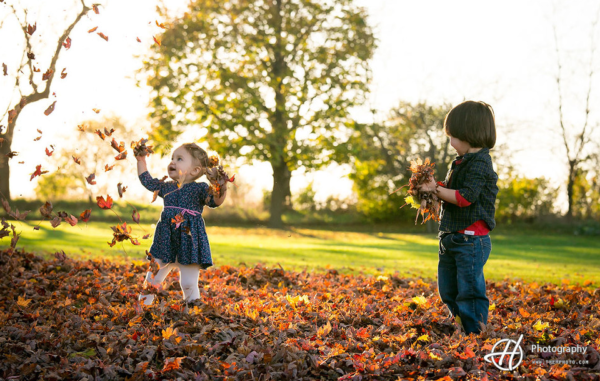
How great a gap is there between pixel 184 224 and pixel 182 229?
0.07 m

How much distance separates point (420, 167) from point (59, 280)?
175 inches

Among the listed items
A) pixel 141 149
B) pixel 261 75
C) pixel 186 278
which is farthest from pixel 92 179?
pixel 261 75

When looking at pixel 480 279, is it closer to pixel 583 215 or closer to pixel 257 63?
pixel 257 63

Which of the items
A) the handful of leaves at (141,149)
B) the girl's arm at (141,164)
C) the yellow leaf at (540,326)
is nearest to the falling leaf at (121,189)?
the handful of leaves at (141,149)

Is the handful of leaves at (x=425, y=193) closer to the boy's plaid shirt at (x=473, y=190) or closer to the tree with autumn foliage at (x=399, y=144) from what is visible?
the boy's plaid shirt at (x=473, y=190)

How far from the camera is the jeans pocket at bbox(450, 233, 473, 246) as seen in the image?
178 inches

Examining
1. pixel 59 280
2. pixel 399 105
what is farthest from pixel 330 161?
pixel 59 280

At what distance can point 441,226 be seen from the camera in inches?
186

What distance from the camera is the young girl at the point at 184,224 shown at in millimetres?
5254

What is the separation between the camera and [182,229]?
5281 mm

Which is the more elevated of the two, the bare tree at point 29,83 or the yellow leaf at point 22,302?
the bare tree at point 29,83

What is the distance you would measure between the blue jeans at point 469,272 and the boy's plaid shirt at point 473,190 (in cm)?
12

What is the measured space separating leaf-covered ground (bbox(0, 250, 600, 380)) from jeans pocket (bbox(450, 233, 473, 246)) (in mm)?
740

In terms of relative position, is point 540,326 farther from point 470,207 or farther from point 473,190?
point 473,190
